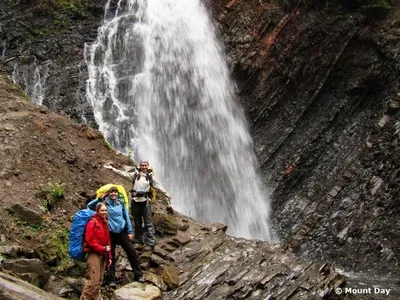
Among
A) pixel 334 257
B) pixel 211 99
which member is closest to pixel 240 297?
pixel 334 257

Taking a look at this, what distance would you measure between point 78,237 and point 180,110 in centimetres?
1295

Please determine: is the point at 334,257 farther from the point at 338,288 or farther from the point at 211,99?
the point at 211,99

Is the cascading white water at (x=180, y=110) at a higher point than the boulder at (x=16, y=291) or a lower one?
higher

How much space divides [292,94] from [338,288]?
11.9 meters

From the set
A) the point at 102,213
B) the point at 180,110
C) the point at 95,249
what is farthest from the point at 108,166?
the point at 180,110

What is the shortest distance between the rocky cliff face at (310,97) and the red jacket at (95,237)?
9346 millimetres

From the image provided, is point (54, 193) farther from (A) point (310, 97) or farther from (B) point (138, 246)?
(A) point (310, 97)

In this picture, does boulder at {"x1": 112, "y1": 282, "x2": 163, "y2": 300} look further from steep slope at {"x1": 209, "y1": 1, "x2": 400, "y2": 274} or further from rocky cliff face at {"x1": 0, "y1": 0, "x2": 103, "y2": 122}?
rocky cliff face at {"x1": 0, "y1": 0, "x2": 103, "y2": 122}

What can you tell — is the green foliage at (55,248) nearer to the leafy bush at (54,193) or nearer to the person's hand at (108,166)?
the leafy bush at (54,193)

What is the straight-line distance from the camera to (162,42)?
21.5 metres

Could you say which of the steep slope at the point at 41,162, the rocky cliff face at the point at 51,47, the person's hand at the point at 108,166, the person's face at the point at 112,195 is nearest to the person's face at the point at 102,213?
the person's face at the point at 112,195

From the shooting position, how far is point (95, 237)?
725 centimetres

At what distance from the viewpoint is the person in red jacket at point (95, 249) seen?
23.5 feet

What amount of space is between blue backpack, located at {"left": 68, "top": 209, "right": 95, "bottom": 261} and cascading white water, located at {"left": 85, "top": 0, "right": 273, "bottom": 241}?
9956 millimetres
